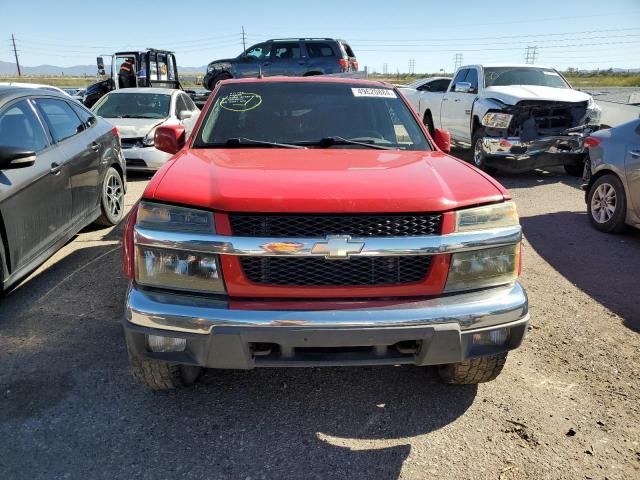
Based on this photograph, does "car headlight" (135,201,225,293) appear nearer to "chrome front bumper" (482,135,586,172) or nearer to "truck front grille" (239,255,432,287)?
"truck front grille" (239,255,432,287)

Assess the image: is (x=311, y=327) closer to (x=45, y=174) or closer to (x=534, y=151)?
(x=45, y=174)

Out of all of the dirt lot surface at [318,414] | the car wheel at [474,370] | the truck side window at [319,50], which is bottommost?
the dirt lot surface at [318,414]

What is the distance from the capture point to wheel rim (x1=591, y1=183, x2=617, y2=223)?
19.9 ft

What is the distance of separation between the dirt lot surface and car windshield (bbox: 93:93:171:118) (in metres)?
6.62

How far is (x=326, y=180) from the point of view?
99.1 inches

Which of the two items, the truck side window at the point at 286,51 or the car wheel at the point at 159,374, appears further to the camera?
the truck side window at the point at 286,51

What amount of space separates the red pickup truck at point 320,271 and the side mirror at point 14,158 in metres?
1.80

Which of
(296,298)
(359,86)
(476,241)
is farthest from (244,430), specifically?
(359,86)

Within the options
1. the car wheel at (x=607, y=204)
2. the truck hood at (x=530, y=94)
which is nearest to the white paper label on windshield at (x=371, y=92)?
the car wheel at (x=607, y=204)

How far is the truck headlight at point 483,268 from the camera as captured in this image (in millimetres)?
2439

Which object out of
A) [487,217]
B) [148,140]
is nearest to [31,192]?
[487,217]

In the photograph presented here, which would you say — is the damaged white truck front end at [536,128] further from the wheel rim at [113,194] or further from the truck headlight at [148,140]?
the wheel rim at [113,194]

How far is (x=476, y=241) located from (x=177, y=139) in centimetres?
251

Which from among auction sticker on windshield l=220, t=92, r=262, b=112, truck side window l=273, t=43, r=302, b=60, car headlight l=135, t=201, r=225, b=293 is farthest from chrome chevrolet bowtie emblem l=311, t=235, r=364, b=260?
truck side window l=273, t=43, r=302, b=60
